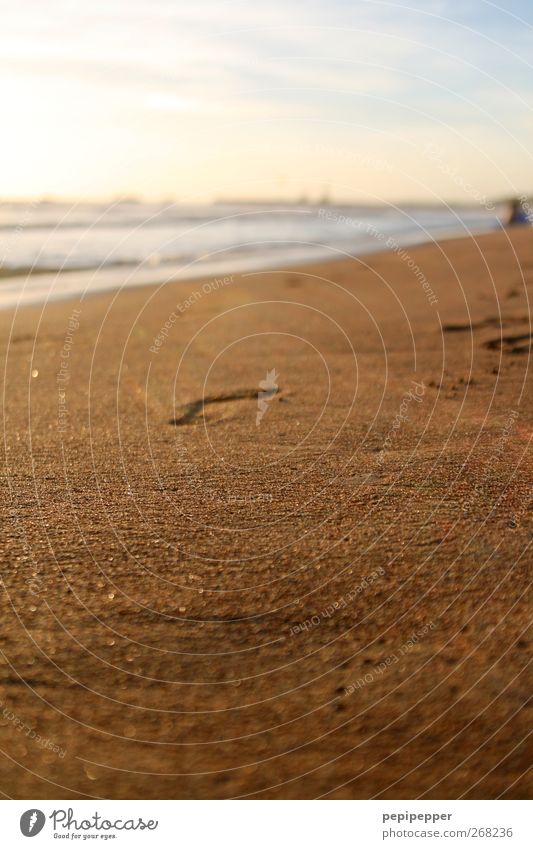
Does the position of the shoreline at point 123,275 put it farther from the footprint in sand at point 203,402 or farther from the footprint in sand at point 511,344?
the footprint in sand at point 203,402

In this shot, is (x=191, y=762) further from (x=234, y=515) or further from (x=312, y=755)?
(x=234, y=515)

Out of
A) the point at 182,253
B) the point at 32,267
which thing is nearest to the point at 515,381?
the point at 32,267

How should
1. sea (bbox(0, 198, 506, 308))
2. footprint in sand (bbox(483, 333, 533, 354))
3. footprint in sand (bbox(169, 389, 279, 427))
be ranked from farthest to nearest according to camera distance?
sea (bbox(0, 198, 506, 308))
footprint in sand (bbox(483, 333, 533, 354))
footprint in sand (bbox(169, 389, 279, 427))

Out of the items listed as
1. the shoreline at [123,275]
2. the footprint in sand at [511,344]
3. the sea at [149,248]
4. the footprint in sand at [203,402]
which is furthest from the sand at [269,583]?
the shoreline at [123,275]

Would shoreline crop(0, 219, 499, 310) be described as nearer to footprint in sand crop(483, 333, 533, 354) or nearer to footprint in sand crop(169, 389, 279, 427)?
footprint in sand crop(483, 333, 533, 354)

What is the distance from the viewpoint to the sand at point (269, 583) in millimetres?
2391

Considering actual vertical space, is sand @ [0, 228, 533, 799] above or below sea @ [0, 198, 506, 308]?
below

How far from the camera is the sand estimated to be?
2.39 meters

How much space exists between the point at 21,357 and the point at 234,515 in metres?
4.66

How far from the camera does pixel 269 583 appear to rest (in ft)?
10.5

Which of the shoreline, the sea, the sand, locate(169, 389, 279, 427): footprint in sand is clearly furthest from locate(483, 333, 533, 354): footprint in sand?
the shoreline

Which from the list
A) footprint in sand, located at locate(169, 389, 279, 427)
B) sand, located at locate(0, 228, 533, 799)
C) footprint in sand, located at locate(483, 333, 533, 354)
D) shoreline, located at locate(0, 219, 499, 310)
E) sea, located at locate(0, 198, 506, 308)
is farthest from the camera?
sea, located at locate(0, 198, 506, 308)

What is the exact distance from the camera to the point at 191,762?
2.36 m

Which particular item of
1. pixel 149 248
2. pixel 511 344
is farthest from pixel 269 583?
pixel 149 248
